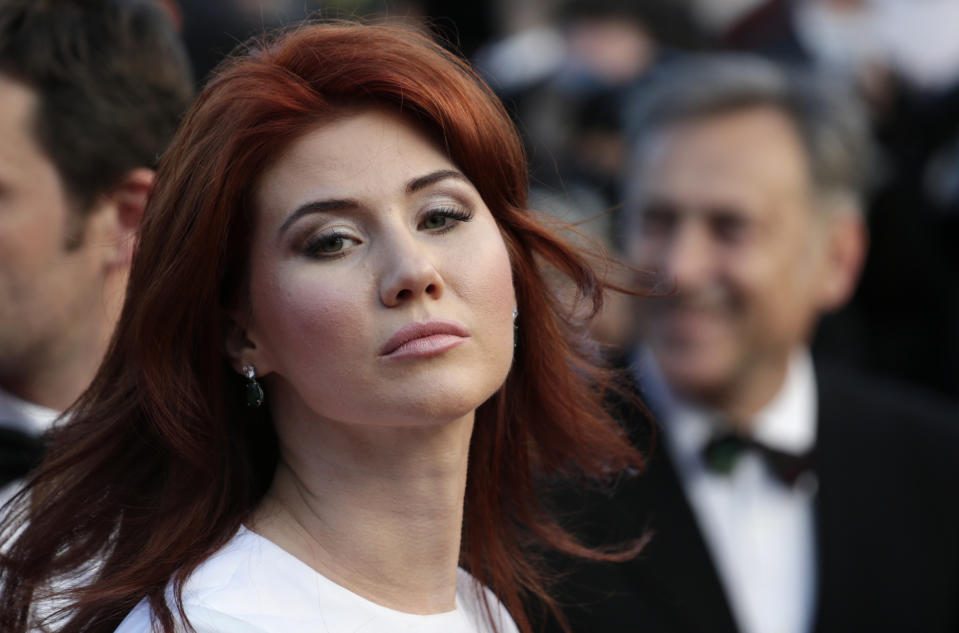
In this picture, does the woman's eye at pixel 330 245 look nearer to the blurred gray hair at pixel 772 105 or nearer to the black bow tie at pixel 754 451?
the black bow tie at pixel 754 451

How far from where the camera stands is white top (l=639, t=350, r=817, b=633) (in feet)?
13.3

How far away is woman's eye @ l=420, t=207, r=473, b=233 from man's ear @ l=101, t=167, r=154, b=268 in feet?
3.36

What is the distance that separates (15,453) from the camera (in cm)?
290

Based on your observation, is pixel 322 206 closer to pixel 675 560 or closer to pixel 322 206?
pixel 322 206

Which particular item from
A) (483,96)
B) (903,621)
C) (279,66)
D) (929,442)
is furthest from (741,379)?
(279,66)

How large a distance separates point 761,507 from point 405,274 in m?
2.48

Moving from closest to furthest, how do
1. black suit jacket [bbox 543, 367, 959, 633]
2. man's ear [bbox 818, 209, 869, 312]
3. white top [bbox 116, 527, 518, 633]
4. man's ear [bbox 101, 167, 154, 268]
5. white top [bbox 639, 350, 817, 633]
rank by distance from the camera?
white top [bbox 116, 527, 518, 633]
man's ear [bbox 101, 167, 154, 268]
black suit jacket [bbox 543, 367, 959, 633]
white top [bbox 639, 350, 817, 633]
man's ear [bbox 818, 209, 869, 312]

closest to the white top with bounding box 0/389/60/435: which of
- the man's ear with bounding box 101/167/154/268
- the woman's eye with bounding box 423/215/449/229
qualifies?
the man's ear with bounding box 101/167/154/268

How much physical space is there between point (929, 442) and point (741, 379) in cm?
65

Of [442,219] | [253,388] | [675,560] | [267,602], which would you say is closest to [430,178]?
[442,219]

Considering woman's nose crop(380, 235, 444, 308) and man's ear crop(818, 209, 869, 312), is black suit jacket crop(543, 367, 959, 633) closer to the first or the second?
man's ear crop(818, 209, 869, 312)

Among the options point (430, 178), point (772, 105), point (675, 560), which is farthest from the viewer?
point (772, 105)

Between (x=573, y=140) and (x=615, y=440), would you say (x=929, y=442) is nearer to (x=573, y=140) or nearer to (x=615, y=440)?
(x=615, y=440)

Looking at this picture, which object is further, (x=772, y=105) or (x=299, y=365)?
(x=772, y=105)
